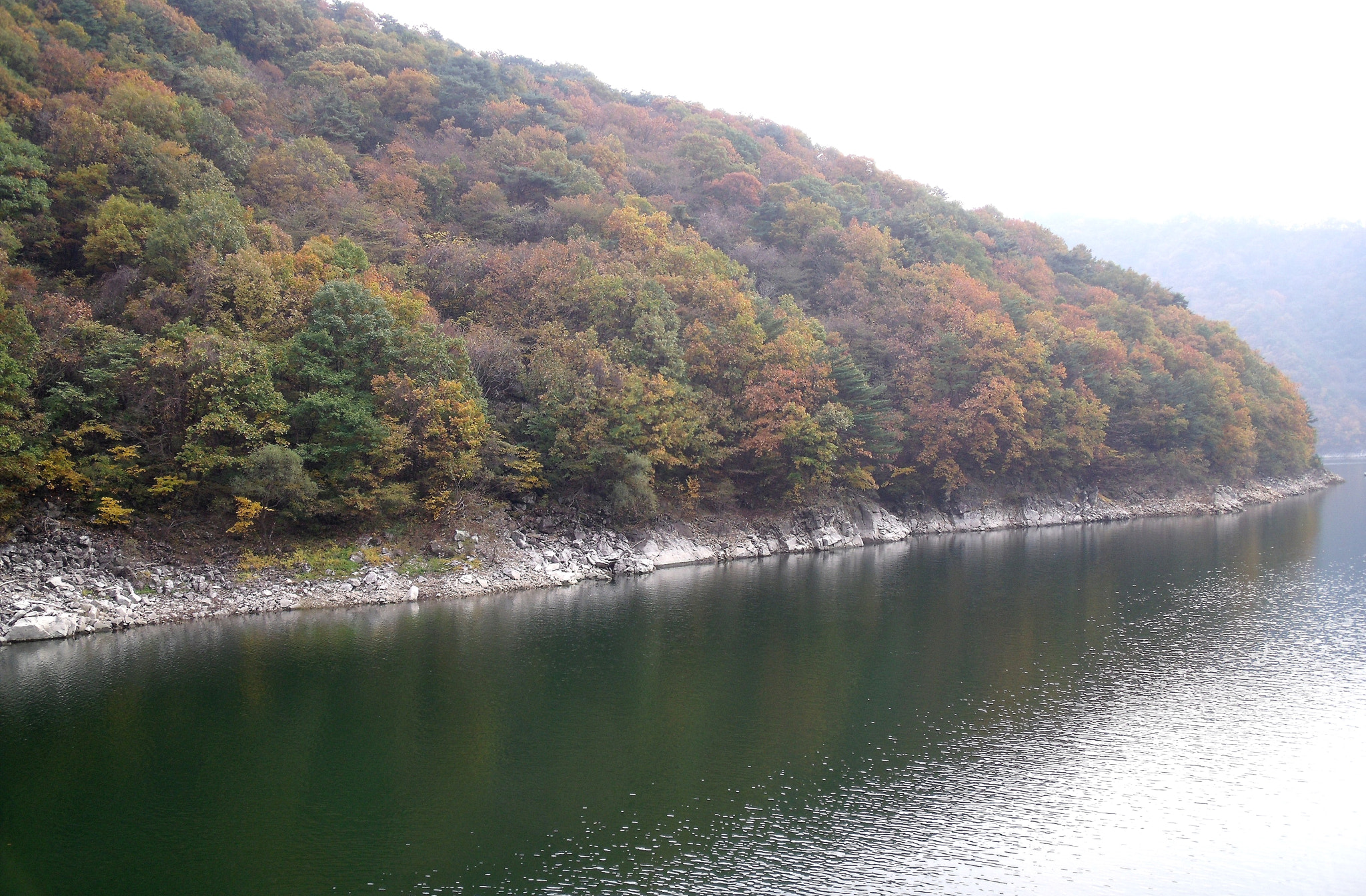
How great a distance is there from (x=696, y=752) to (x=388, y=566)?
1944 cm

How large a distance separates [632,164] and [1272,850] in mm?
65718

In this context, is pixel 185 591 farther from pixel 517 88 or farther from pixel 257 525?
pixel 517 88

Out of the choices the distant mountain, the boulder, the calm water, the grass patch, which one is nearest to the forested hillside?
the grass patch

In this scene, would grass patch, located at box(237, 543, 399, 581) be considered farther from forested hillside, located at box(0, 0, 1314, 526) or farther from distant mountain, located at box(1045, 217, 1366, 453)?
distant mountain, located at box(1045, 217, 1366, 453)

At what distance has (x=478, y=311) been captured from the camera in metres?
43.8

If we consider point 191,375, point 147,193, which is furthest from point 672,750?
point 147,193

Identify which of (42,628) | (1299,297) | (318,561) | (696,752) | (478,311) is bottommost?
(696,752)

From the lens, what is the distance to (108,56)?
46812mm

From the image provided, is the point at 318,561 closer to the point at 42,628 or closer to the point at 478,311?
the point at 42,628

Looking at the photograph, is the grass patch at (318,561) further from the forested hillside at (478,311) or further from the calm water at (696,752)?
the calm water at (696,752)

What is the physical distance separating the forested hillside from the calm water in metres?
8.44

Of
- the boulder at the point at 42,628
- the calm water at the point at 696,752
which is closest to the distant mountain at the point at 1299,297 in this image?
the calm water at the point at 696,752

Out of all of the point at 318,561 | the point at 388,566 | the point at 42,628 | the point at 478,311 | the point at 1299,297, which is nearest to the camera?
the point at 42,628

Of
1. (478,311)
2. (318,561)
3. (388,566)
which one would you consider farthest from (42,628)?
(478,311)
